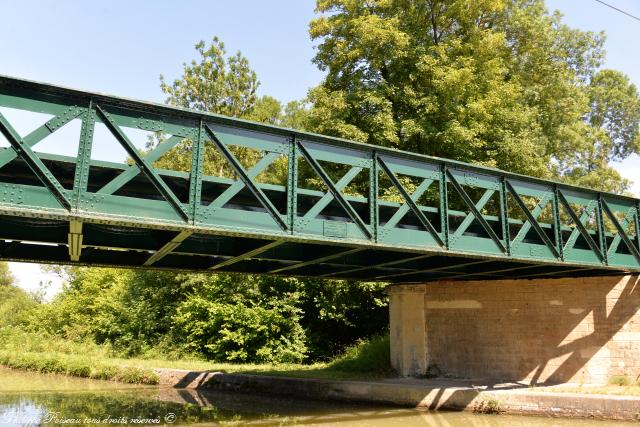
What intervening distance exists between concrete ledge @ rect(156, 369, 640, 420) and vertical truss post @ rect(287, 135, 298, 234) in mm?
7082

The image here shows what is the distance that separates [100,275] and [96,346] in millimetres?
7532

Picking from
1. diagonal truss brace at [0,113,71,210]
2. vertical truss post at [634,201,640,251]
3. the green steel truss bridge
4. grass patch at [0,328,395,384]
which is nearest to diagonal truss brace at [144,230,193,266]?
the green steel truss bridge

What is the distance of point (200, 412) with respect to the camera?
44.7 feet

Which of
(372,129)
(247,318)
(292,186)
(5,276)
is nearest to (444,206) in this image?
(292,186)

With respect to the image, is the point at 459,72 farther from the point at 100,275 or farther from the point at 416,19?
the point at 100,275

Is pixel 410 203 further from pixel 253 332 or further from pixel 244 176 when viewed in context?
pixel 253 332

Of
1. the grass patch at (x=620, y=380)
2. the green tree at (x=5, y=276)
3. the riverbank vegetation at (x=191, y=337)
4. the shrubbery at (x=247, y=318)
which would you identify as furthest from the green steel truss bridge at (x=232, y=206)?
the green tree at (x=5, y=276)

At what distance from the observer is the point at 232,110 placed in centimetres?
3409

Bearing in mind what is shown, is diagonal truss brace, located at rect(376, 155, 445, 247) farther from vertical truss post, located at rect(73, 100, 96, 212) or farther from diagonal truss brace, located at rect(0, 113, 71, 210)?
diagonal truss brace, located at rect(0, 113, 71, 210)

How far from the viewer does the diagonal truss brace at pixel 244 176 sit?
857 centimetres

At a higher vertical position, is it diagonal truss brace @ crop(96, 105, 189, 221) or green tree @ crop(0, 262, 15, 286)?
diagonal truss brace @ crop(96, 105, 189, 221)

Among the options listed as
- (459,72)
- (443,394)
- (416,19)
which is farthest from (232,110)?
(443,394)

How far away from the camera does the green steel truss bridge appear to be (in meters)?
7.58

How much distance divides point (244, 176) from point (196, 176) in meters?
0.75
